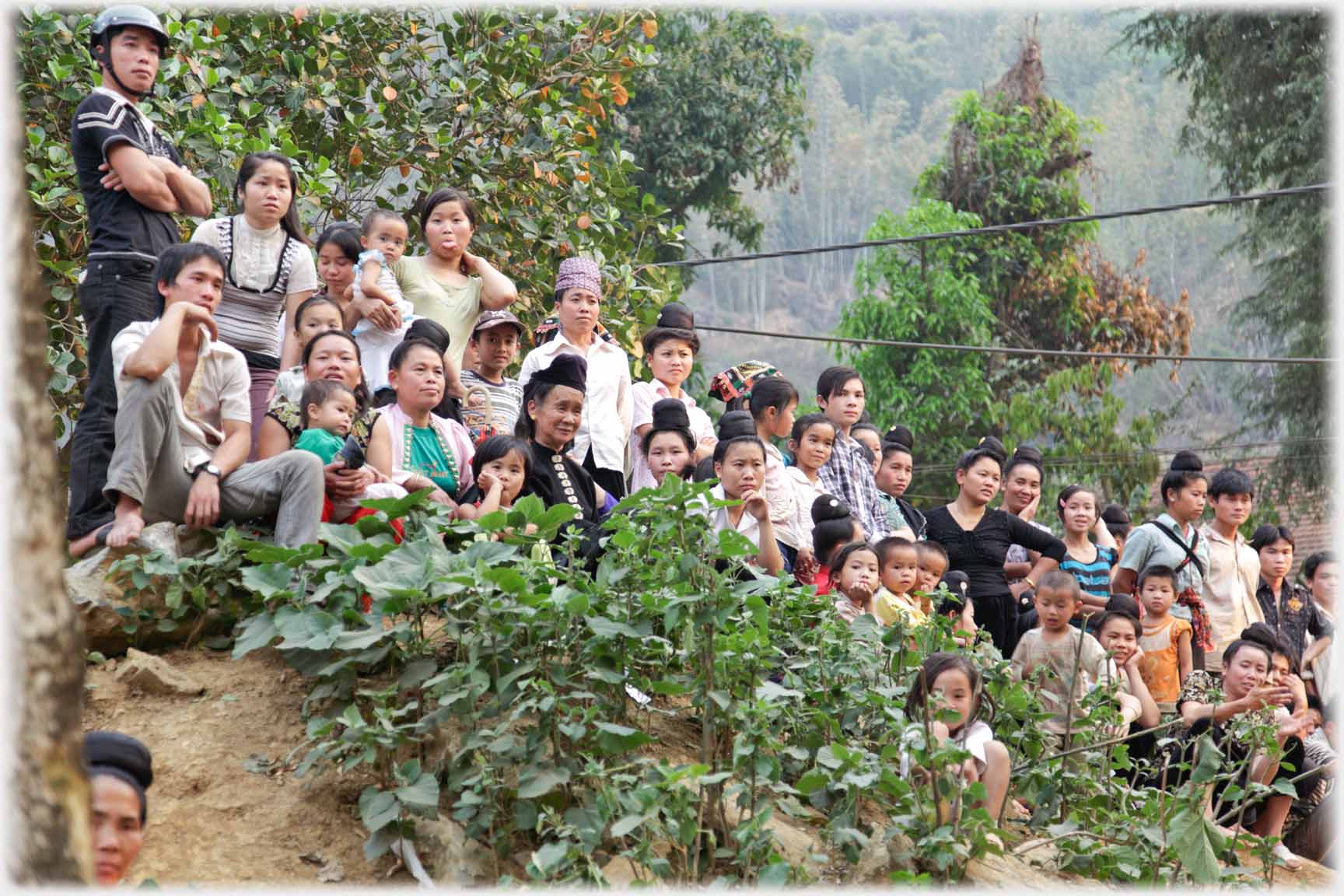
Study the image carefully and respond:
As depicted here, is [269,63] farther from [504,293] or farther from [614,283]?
[504,293]

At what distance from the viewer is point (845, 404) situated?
709 centimetres

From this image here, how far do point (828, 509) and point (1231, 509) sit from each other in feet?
7.64

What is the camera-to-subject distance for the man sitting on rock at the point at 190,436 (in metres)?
4.60

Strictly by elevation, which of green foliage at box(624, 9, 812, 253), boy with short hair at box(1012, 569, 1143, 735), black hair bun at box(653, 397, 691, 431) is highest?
green foliage at box(624, 9, 812, 253)

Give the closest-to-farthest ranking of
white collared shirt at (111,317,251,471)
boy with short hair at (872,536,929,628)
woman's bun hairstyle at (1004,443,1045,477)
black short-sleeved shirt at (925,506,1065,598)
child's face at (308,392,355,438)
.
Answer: white collared shirt at (111,317,251,471) → child's face at (308,392,355,438) → boy with short hair at (872,536,929,628) → black short-sleeved shirt at (925,506,1065,598) → woman's bun hairstyle at (1004,443,1045,477)

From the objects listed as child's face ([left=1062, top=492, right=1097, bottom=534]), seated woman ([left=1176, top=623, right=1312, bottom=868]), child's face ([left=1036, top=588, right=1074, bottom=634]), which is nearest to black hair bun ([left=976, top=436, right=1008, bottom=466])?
child's face ([left=1062, top=492, right=1097, bottom=534])

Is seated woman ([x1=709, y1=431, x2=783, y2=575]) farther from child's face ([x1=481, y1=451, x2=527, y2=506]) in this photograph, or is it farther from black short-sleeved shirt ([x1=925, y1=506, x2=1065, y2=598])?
black short-sleeved shirt ([x1=925, y1=506, x2=1065, y2=598])

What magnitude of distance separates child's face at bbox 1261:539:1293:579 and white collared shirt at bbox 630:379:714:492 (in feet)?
9.50

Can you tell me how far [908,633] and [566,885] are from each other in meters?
1.69

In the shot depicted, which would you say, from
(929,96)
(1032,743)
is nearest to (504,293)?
(1032,743)

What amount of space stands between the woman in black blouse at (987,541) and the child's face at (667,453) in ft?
4.19

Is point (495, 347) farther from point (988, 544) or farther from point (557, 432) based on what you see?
point (988, 544)

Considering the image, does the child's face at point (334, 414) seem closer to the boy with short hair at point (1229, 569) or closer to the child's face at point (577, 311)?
the child's face at point (577, 311)

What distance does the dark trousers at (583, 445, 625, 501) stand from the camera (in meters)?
6.28
